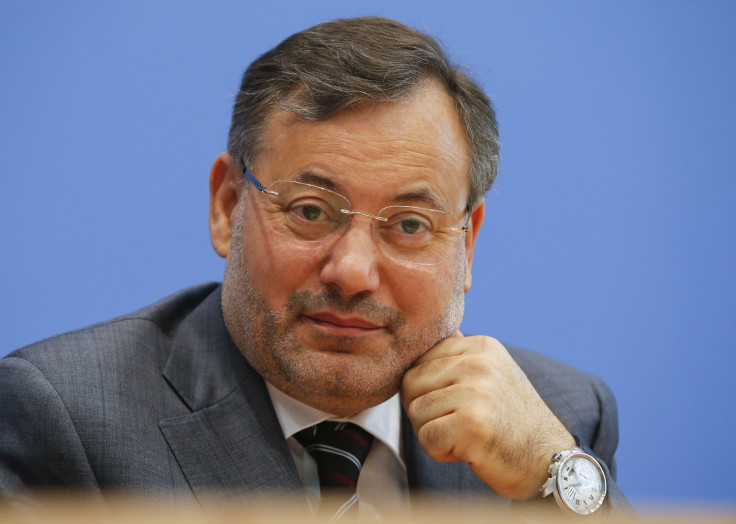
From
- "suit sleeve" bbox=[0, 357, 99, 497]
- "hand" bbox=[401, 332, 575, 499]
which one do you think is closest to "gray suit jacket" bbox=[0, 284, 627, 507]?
"suit sleeve" bbox=[0, 357, 99, 497]

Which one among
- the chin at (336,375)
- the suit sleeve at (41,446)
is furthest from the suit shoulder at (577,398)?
the suit sleeve at (41,446)

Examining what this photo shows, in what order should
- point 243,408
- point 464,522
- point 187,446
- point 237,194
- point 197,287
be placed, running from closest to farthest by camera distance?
point 464,522 → point 187,446 → point 243,408 → point 237,194 → point 197,287

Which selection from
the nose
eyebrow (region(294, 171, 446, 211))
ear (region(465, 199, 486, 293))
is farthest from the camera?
ear (region(465, 199, 486, 293))

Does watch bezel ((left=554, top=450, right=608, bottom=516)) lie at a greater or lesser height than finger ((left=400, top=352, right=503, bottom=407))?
lesser

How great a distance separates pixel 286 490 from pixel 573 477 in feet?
2.76

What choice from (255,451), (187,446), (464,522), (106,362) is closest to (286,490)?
(255,451)

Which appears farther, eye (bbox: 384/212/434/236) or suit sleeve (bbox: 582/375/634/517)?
suit sleeve (bbox: 582/375/634/517)

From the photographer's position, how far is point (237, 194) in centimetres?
257

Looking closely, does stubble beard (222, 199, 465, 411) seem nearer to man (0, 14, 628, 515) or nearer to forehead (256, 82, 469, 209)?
man (0, 14, 628, 515)

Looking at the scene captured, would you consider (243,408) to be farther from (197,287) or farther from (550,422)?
(550,422)

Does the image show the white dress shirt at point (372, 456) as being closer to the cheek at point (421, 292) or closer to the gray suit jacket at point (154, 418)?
the gray suit jacket at point (154, 418)

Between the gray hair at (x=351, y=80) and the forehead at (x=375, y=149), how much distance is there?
39mm

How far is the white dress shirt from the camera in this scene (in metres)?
2.41

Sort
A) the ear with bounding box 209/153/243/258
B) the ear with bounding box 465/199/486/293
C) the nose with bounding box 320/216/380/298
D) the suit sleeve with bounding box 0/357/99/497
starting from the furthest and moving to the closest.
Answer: the ear with bounding box 465/199/486/293 → the ear with bounding box 209/153/243/258 → the nose with bounding box 320/216/380/298 → the suit sleeve with bounding box 0/357/99/497
